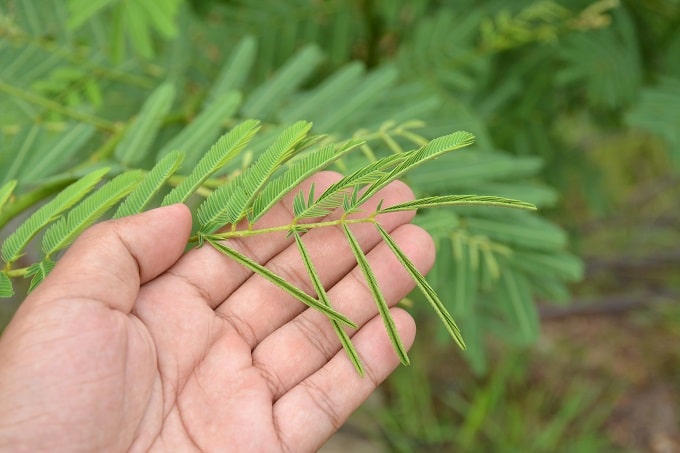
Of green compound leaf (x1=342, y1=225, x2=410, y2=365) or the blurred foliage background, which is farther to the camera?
the blurred foliage background

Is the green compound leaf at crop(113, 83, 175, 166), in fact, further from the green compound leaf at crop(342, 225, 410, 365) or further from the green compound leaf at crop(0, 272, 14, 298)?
the green compound leaf at crop(342, 225, 410, 365)

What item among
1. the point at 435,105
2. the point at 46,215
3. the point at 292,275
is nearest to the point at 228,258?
the point at 292,275

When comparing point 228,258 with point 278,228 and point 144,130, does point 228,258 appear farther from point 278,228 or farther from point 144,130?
point 144,130

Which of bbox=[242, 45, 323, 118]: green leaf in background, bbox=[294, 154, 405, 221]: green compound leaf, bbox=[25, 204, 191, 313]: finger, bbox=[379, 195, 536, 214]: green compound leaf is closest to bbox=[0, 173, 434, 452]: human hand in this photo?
bbox=[25, 204, 191, 313]: finger

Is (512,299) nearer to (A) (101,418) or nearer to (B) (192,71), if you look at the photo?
(A) (101,418)

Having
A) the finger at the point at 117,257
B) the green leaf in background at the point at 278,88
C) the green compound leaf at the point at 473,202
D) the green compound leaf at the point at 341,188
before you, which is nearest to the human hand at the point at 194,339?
the finger at the point at 117,257

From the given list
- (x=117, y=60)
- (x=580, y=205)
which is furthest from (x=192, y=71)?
(x=580, y=205)
